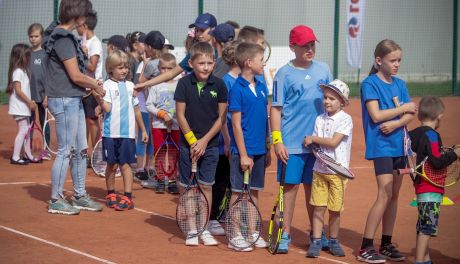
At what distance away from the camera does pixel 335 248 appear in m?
8.11

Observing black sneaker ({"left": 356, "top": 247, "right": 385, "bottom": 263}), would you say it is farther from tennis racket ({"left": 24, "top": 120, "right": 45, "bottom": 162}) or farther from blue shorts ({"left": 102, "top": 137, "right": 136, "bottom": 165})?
tennis racket ({"left": 24, "top": 120, "right": 45, "bottom": 162})

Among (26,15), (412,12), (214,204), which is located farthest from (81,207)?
(412,12)

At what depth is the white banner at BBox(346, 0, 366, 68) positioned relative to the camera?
24.4 metres

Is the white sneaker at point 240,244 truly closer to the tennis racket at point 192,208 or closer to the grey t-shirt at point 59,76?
the tennis racket at point 192,208

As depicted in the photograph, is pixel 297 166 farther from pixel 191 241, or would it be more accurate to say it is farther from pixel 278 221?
pixel 191 241

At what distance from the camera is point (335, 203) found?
313 inches

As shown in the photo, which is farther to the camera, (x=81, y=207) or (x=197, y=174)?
(x=81, y=207)

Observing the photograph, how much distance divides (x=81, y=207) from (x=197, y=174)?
1922 mm

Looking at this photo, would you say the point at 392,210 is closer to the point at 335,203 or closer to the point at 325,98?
the point at 335,203

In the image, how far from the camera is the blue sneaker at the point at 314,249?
8.00 meters

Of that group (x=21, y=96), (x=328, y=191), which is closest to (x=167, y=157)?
(x=328, y=191)

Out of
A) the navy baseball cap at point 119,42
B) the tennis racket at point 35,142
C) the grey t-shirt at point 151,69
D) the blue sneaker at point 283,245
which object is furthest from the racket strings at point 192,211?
the tennis racket at point 35,142

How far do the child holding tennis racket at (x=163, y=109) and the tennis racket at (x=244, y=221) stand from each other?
253cm

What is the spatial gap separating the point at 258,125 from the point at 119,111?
234cm
